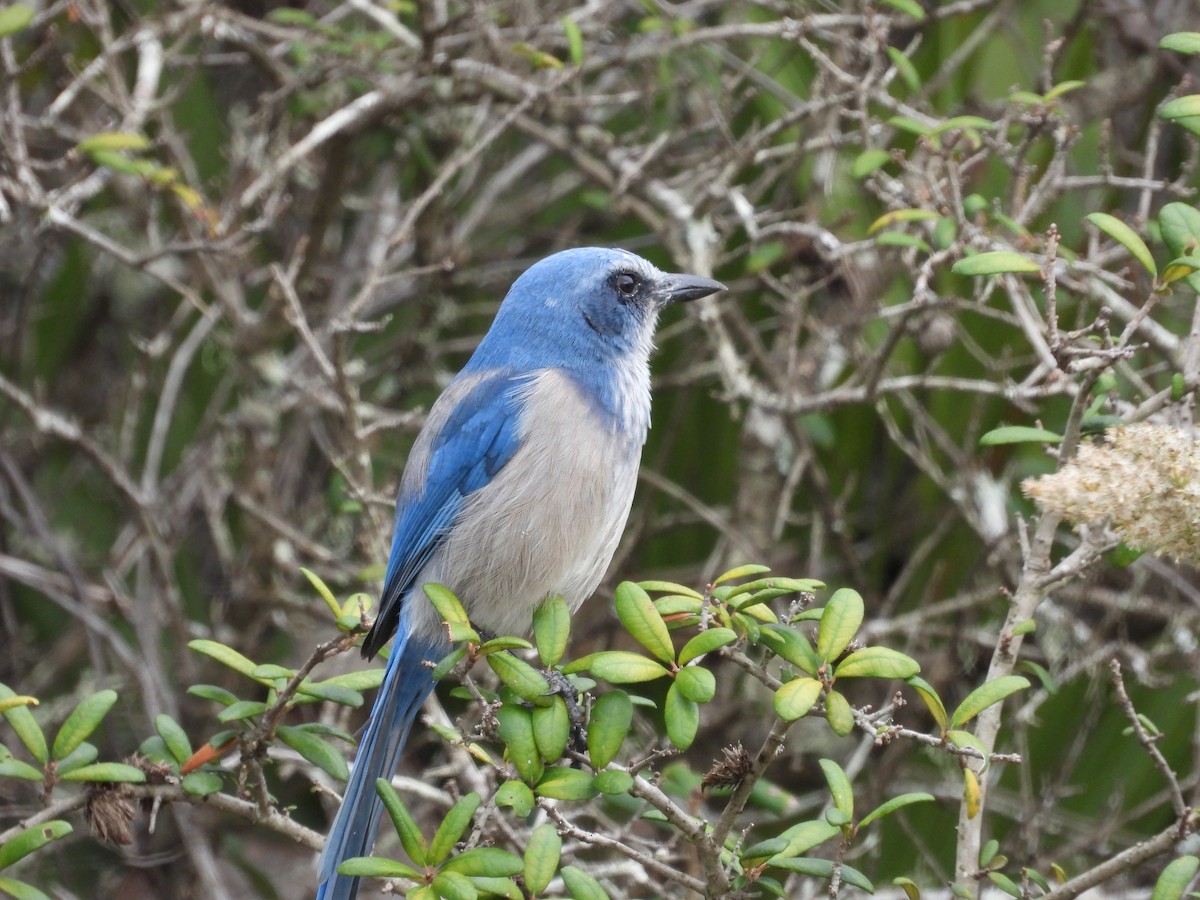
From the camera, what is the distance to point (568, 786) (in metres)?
2.17

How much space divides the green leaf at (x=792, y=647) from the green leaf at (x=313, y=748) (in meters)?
0.89

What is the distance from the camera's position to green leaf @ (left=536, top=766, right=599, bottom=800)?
A: 2.16 meters

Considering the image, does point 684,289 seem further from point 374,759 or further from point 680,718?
point 680,718

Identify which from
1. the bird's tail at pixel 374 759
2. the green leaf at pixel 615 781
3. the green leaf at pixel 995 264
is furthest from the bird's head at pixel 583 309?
the green leaf at pixel 615 781

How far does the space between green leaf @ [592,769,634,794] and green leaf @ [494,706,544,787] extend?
0.16m

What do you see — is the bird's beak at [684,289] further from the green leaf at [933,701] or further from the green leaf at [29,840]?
the green leaf at [29,840]

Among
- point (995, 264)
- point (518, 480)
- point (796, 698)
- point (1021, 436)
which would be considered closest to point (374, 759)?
point (518, 480)

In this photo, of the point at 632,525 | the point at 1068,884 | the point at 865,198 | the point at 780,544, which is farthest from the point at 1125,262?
the point at 1068,884

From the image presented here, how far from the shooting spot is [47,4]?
4.76m

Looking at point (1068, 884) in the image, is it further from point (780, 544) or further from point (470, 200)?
point (470, 200)

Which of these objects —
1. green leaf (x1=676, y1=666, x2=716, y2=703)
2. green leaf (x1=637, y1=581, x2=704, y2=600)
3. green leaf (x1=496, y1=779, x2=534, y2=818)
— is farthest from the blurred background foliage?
green leaf (x1=676, y1=666, x2=716, y2=703)

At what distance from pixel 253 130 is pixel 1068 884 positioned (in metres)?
4.80

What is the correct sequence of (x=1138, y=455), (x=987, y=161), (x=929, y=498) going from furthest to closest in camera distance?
(x=929, y=498), (x=987, y=161), (x=1138, y=455)

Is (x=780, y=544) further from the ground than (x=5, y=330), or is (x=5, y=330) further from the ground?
(x=5, y=330)
